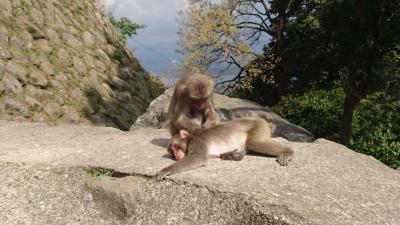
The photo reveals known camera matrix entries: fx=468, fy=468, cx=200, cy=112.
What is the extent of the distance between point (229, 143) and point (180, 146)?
62 cm

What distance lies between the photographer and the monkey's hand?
5.56 m

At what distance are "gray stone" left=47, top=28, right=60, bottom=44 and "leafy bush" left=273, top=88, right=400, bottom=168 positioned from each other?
7008 mm

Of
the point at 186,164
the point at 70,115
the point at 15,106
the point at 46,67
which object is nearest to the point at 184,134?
the point at 186,164

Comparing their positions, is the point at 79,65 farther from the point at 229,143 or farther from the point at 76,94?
the point at 229,143

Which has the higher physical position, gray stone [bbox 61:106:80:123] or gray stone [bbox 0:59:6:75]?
gray stone [bbox 0:59:6:75]

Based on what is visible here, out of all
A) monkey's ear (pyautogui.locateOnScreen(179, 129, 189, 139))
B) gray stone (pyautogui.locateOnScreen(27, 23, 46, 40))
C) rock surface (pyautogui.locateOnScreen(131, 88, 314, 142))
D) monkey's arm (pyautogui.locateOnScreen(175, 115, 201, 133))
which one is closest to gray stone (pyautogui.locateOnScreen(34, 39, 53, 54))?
gray stone (pyautogui.locateOnScreen(27, 23, 46, 40))

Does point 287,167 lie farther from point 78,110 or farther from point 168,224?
point 78,110

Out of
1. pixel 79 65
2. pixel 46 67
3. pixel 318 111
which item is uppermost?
pixel 79 65

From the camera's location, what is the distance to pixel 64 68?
43.3ft

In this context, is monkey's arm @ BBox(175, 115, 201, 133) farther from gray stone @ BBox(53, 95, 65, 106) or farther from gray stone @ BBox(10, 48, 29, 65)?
gray stone @ BBox(10, 48, 29, 65)

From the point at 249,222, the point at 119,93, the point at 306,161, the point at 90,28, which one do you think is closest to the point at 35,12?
the point at 90,28

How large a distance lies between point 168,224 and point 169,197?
0.33 meters

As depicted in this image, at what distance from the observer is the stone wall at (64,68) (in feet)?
38.3

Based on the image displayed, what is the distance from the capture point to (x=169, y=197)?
4902mm
